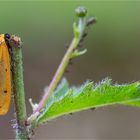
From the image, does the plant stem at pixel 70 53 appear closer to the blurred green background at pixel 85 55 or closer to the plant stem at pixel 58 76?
the plant stem at pixel 58 76

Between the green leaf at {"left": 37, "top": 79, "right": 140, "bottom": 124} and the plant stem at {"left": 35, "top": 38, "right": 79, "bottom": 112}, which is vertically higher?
the plant stem at {"left": 35, "top": 38, "right": 79, "bottom": 112}

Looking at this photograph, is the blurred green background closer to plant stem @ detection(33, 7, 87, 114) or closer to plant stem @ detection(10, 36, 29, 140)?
plant stem @ detection(33, 7, 87, 114)

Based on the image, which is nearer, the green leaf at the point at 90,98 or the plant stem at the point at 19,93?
the plant stem at the point at 19,93

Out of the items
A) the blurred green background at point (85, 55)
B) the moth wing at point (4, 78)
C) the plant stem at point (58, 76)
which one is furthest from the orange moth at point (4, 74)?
the blurred green background at point (85, 55)

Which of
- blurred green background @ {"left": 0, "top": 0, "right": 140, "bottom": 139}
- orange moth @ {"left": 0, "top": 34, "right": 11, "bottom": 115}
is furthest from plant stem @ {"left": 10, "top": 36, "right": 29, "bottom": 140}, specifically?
blurred green background @ {"left": 0, "top": 0, "right": 140, "bottom": 139}

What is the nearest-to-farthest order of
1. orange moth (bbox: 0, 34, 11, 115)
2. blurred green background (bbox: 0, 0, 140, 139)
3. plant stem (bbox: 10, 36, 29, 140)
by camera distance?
1. plant stem (bbox: 10, 36, 29, 140)
2. orange moth (bbox: 0, 34, 11, 115)
3. blurred green background (bbox: 0, 0, 140, 139)

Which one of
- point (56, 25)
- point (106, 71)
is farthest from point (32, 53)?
point (106, 71)
